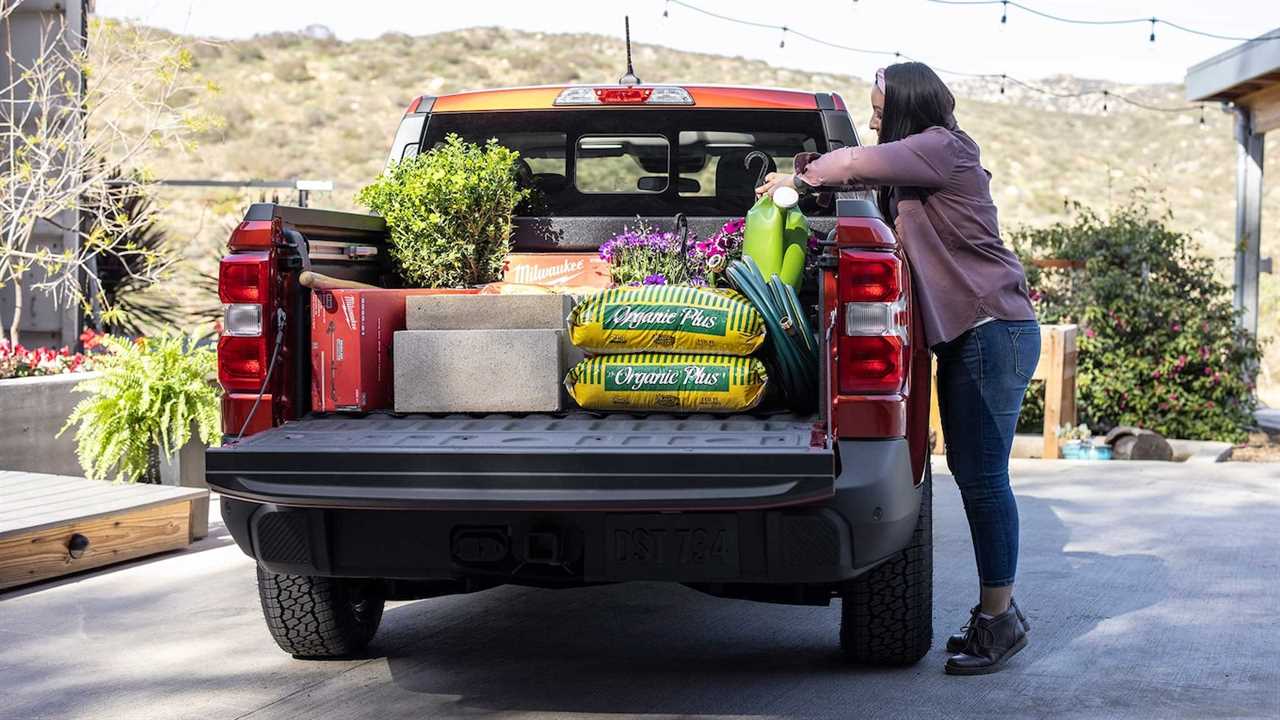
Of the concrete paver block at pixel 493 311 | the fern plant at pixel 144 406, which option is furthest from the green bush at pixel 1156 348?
the concrete paver block at pixel 493 311

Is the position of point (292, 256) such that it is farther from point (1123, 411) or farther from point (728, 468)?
point (1123, 411)

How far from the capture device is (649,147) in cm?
608

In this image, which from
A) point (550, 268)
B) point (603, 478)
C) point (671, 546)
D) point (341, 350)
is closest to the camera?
point (603, 478)

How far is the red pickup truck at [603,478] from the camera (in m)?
3.78

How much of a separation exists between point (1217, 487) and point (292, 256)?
6942 millimetres

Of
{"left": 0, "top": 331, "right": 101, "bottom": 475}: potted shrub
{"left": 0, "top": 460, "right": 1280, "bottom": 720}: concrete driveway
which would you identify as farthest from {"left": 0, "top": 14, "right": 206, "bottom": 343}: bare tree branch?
{"left": 0, "top": 460, "right": 1280, "bottom": 720}: concrete driveway

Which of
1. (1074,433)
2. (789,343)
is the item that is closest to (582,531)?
(789,343)

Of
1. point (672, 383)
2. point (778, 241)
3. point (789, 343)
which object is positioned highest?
point (778, 241)

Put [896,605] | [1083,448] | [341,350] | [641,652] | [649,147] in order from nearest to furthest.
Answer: [341,350], [896,605], [641,652], [649,147], [1083,448]

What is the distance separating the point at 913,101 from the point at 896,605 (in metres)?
1.62

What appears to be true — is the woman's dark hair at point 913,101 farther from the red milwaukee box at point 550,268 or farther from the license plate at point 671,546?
the license plate at point 671,546

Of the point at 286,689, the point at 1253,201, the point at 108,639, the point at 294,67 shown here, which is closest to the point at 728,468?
the point at 286,689

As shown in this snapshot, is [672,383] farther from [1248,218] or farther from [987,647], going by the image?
[1248,218]

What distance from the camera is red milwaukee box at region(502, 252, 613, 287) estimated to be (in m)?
5.59
